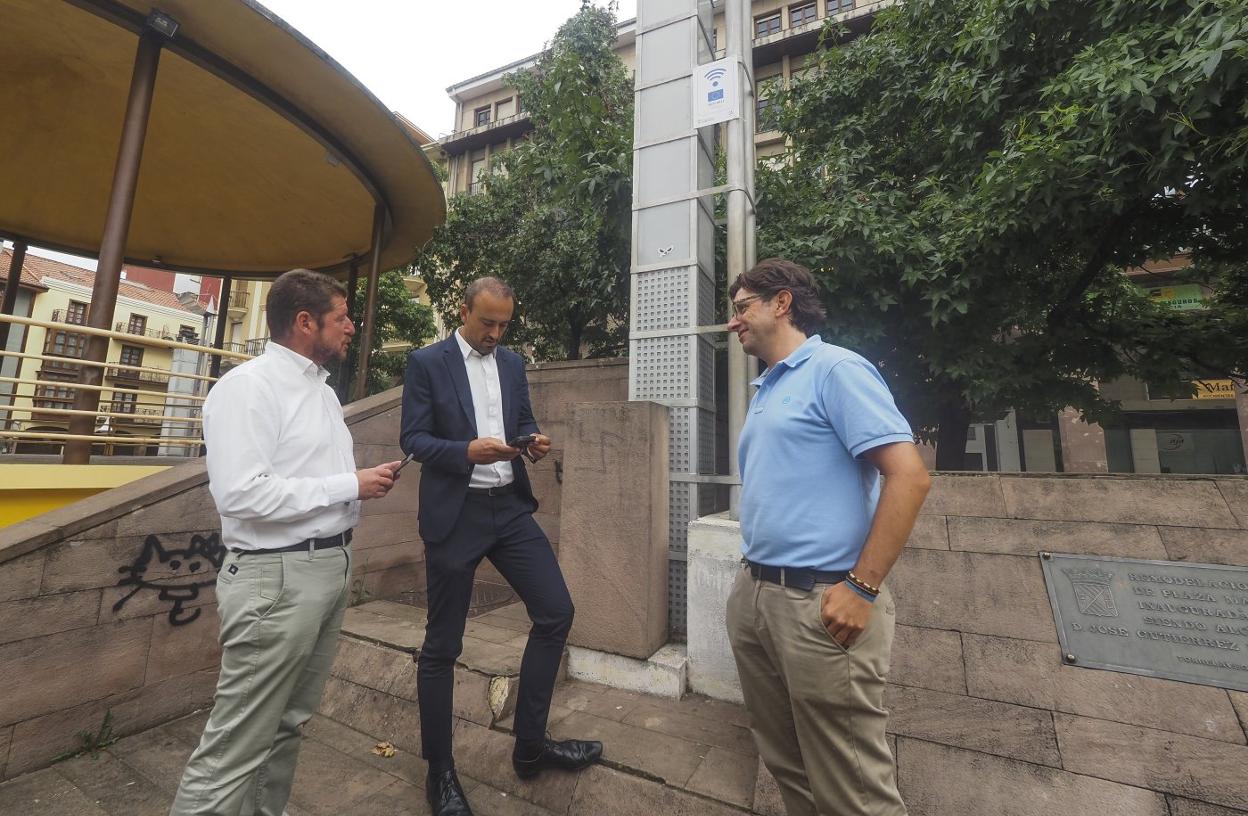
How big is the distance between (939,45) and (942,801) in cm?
862

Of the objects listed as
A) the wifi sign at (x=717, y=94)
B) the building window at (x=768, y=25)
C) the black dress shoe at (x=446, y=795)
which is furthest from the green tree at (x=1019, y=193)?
the building window at (x=768, y=25)

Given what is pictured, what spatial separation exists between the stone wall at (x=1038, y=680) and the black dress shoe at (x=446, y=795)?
194 cm

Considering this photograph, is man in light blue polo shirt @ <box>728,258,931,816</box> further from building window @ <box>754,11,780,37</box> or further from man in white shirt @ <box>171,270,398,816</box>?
building window @ <box>754,11,780,37</box>

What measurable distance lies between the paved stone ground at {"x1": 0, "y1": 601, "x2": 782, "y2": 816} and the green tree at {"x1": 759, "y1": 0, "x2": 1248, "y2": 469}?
5084 millimetres

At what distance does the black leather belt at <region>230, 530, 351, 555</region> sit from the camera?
193cm

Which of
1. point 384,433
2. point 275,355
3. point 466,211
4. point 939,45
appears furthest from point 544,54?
point 275,355

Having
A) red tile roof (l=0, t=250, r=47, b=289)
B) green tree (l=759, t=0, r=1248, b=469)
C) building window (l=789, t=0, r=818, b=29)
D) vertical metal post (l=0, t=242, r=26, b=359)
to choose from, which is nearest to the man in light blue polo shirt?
green tree (l=759, t=0, r=1248, b=469)

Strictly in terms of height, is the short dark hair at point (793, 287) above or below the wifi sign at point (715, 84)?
below

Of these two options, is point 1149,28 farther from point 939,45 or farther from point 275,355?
point 275,355

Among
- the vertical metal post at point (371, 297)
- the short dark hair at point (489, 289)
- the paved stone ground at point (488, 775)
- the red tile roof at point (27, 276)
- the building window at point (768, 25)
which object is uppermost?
the building window at point (768, 25)

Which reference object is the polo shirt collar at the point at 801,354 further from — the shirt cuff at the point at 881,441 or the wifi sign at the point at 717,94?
the wifi sign at the point at 717,94

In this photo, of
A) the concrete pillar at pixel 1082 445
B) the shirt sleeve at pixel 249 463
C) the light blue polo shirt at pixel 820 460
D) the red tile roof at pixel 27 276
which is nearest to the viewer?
the light blue polo shirt at pixel 820 460

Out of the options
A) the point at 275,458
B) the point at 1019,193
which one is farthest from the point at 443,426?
the point at 1019,193

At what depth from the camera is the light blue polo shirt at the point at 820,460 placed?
172cm
